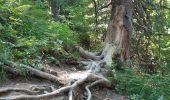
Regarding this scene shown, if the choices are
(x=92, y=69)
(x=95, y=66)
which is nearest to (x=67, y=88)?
(x=92, y=69)

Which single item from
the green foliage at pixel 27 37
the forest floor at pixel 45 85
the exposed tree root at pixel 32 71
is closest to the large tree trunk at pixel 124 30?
the green foliage at pixel 27 37

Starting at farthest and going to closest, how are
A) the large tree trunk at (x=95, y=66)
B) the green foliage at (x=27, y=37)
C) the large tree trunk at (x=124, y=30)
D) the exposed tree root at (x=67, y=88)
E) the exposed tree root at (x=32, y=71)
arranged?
the large tree trunk at (x=124, y=30), the green foliage at (x=27, y=37), the exposed tree root at (x=32, y=71), the large tree trunk at (x=95, y=66), the exposed tree root at (x=67, y=88)

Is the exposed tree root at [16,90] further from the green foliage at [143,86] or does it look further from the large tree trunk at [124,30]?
the large tree trunk at [124,30]

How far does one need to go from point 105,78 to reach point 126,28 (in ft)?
9.15

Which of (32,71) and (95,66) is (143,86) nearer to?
(95,66)

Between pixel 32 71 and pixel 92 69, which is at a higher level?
pixel 32 71

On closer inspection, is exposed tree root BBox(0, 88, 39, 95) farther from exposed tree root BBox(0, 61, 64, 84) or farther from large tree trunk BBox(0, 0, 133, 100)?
exposed tree root BBox(0, 61, 64, 84)

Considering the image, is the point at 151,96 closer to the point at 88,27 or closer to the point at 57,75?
the point at 57,75

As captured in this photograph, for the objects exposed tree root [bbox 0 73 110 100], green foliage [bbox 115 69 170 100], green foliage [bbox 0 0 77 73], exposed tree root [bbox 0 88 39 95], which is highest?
green foliage [bbox 0 0 77 73]

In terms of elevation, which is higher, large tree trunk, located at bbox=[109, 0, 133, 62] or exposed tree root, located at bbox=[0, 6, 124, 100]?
large tree trunk, located at bbox=[109, 0, 133, 62]

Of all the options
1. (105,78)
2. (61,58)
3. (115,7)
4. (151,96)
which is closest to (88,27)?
(115,7)

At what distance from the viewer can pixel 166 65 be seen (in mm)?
12227

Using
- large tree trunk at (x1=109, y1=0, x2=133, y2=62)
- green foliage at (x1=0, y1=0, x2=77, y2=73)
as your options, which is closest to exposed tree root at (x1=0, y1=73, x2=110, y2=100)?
green foliage at (x1=0, y1=0, x2=77, y2=73)

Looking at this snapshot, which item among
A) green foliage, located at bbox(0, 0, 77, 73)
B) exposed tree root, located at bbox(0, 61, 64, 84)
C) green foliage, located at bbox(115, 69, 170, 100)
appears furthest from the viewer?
green foliage, located at bbox(115, 69, 170, 100)
